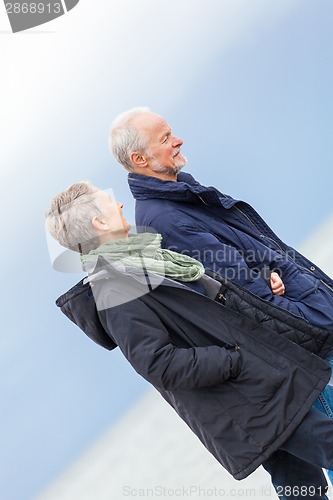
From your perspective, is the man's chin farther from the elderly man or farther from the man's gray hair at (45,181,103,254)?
the man's gray hair at (45,181,103,254)

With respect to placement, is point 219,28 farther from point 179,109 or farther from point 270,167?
point 270,167

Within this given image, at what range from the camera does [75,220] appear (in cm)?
204

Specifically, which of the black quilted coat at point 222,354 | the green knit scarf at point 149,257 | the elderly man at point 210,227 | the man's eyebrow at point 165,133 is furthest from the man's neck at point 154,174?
the black quilted coat at point 222,354

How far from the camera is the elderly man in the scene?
86.7 inches

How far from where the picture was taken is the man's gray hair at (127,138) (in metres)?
2.34

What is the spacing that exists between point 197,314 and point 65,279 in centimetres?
232

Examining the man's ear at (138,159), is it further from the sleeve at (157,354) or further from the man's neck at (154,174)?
the sleeve at (157,354)

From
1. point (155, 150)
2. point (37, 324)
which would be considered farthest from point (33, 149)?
point (155, 150)

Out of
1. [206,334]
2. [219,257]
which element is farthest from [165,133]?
[206,334]

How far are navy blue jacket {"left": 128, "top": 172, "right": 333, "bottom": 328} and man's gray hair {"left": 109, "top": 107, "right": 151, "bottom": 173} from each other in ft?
0.22

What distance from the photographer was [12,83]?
4188 millimetres

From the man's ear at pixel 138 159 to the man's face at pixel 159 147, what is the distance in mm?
11

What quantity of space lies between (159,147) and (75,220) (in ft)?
1.43

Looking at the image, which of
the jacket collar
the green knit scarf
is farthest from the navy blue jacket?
the green knit scarf
